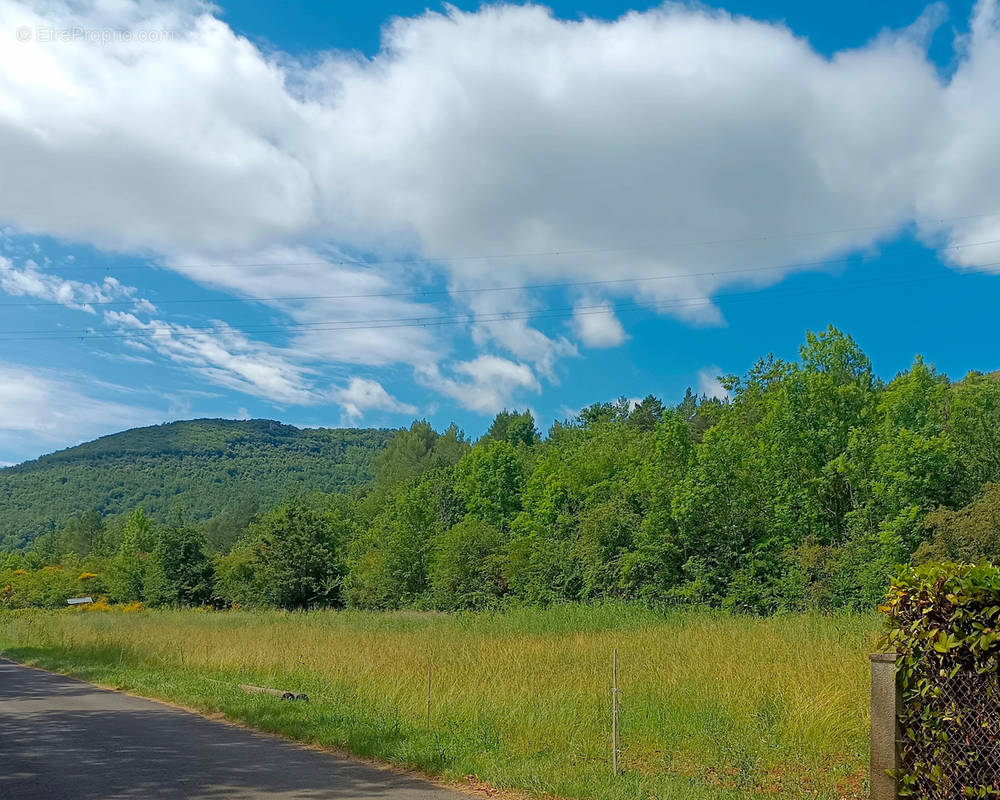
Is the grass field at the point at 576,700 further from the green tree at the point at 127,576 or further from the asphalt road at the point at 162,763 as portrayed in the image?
the green tree at the point at 127,576

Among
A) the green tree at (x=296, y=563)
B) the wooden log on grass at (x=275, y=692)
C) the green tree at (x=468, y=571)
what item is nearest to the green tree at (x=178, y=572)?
the green tree at (x=296, y=563)

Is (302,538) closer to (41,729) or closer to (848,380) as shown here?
(848,380)

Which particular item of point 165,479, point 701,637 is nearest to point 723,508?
point 701,637

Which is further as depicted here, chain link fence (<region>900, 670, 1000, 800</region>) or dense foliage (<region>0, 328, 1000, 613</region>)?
dense foliage (<region>0, 328, 1000, 613</region>)

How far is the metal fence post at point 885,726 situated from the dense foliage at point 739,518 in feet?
87.6

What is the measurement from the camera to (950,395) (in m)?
43.1

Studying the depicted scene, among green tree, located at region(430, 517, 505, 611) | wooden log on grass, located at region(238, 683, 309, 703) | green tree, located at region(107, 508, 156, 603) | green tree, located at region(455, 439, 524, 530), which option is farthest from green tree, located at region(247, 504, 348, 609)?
wooden log on grass, located at region(238, 683, 309, 703)

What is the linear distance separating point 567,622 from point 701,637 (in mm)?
10724

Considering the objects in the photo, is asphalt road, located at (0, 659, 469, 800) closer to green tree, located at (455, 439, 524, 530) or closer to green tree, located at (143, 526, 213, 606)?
green tree, located at (455, 439, 524, 530)

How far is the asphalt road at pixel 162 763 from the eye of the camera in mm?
7484

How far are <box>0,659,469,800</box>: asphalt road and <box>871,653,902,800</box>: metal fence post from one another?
3.74m

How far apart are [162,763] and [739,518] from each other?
1318 inches

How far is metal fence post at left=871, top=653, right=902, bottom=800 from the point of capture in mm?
5676

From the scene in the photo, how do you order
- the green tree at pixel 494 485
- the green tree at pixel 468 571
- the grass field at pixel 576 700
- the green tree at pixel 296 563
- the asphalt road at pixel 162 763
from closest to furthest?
Answer: the asphalt road at pixel 162 763 → the grass field at pixel 576 700 → the green tree at pixel 468 571 → the green tree at pixel 296 563 → the green tree at pixel 494 485
